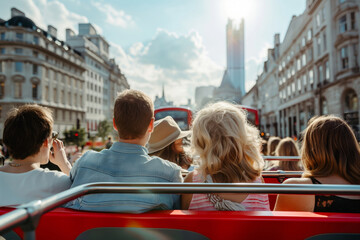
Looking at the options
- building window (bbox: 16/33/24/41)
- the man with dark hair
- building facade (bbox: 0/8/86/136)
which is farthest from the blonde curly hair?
building window (bbox: 16/33/24/41)

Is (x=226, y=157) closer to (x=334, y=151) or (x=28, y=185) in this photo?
(x=334, y=151)

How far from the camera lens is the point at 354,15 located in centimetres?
2527

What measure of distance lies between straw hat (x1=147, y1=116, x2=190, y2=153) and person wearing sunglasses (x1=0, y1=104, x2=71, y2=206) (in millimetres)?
1310

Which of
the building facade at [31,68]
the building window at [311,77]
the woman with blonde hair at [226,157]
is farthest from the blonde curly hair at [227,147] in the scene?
the building facade at [31,68]

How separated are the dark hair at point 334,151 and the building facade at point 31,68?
44.3 metres

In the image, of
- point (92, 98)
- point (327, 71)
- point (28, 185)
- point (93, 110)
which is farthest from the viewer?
point (93, 110)

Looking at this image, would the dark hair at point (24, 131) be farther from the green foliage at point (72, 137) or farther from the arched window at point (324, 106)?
the arched window at point (324, 106)

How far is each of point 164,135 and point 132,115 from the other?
4.59 ft

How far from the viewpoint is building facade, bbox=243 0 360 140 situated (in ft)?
82.9

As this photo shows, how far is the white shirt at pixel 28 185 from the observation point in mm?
1978

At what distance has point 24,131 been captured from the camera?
7.00ft

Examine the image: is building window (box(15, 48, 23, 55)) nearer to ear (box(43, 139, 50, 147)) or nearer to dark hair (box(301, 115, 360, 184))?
ear (box(43, 139, 50, 147))

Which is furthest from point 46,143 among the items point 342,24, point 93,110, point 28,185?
point 93,110

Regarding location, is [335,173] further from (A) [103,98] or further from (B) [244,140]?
(A) [103,98]
